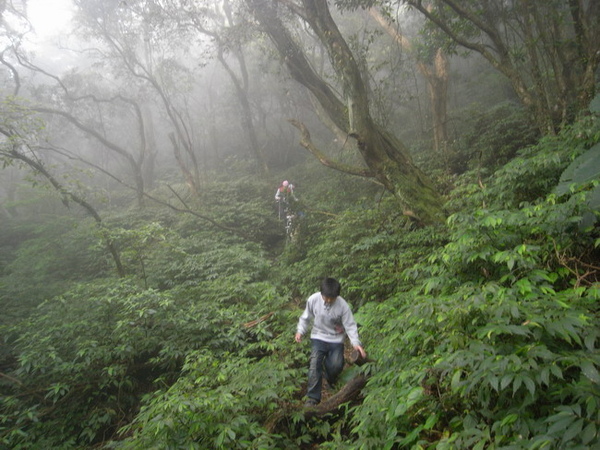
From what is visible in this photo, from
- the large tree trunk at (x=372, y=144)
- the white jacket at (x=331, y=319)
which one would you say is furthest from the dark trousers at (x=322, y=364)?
the large tree trunk at (x=372, y=144)

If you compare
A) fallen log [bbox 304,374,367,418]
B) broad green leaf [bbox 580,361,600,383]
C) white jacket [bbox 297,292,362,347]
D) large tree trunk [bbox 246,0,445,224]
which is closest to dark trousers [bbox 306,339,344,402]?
white jacket [bbox 297,292,362,347]

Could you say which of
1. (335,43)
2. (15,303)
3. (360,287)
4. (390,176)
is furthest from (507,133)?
(15,303)

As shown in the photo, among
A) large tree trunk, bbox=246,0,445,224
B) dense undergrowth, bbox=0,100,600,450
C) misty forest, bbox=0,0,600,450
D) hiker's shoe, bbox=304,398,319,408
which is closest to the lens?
dense undergrowth, bbox=0,100,600,450

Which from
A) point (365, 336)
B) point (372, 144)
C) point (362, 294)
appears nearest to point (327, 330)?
point (365, 336)

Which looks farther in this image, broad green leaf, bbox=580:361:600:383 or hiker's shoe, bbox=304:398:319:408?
hiker's shoe, bbox=304:398:319:408

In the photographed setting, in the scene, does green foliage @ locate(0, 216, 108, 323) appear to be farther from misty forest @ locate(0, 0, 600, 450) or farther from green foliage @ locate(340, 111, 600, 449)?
green foliage @ locate(340, 111, 600, 449)

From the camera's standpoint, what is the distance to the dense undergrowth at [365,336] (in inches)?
86.4

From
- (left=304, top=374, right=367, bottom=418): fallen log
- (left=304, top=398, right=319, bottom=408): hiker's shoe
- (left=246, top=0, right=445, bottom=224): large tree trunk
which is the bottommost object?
(left=304, top=398, right=319, bottom=408): hiker's shoe

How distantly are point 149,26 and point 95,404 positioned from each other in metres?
17.2

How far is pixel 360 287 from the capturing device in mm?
5844

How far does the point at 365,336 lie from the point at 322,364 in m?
0.70

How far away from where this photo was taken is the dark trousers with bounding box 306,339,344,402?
4148mm

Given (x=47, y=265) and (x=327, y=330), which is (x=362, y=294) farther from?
(x=47, y=265)

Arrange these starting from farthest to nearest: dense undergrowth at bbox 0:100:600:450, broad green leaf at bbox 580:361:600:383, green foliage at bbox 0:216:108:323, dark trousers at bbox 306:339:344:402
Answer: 1. green foliage at bbox 0:216:108:323
2. dark trousers at bbox 306:339:344:402
3. dense undergrowth at bbox 0:100:600:450
4. broad green leaf at bbox 580:361:600:383
